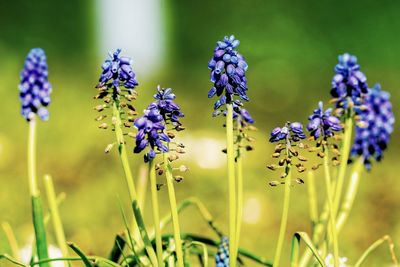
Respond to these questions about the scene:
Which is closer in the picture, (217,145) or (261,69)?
(217,145)

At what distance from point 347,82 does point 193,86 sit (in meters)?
5.82

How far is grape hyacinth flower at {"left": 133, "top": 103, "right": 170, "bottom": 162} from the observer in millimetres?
2391

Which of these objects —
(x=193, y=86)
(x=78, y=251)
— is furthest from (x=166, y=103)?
(x=193, y=86)

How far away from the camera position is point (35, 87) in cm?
299

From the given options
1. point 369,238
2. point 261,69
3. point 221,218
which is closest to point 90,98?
point 261,69

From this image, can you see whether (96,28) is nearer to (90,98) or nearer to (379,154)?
(90,98)

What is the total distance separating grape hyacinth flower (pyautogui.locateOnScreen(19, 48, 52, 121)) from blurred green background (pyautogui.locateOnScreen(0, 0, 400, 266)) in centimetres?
72

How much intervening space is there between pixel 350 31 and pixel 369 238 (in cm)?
545

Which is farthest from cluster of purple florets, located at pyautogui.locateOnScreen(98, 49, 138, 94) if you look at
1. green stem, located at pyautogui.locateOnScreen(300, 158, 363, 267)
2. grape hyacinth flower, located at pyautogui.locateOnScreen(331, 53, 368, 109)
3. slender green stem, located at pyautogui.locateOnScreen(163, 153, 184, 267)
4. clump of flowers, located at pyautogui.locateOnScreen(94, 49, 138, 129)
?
green stem, located at pyautogui.locateOnScreen(300, 158, 363, 267)

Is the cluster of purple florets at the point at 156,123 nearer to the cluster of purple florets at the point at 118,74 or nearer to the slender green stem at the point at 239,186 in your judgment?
the cluster of purple florets at the point at 118,74

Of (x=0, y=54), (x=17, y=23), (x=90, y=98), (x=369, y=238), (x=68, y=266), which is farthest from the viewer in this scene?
(x=17, y=23)

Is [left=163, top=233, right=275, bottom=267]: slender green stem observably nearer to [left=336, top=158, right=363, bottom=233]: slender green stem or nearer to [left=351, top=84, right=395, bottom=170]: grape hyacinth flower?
[left=336, top=158, right=363, bottom=233]: slender green stem

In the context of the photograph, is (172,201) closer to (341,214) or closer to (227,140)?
(227,140)

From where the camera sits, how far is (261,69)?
30.4 feet
